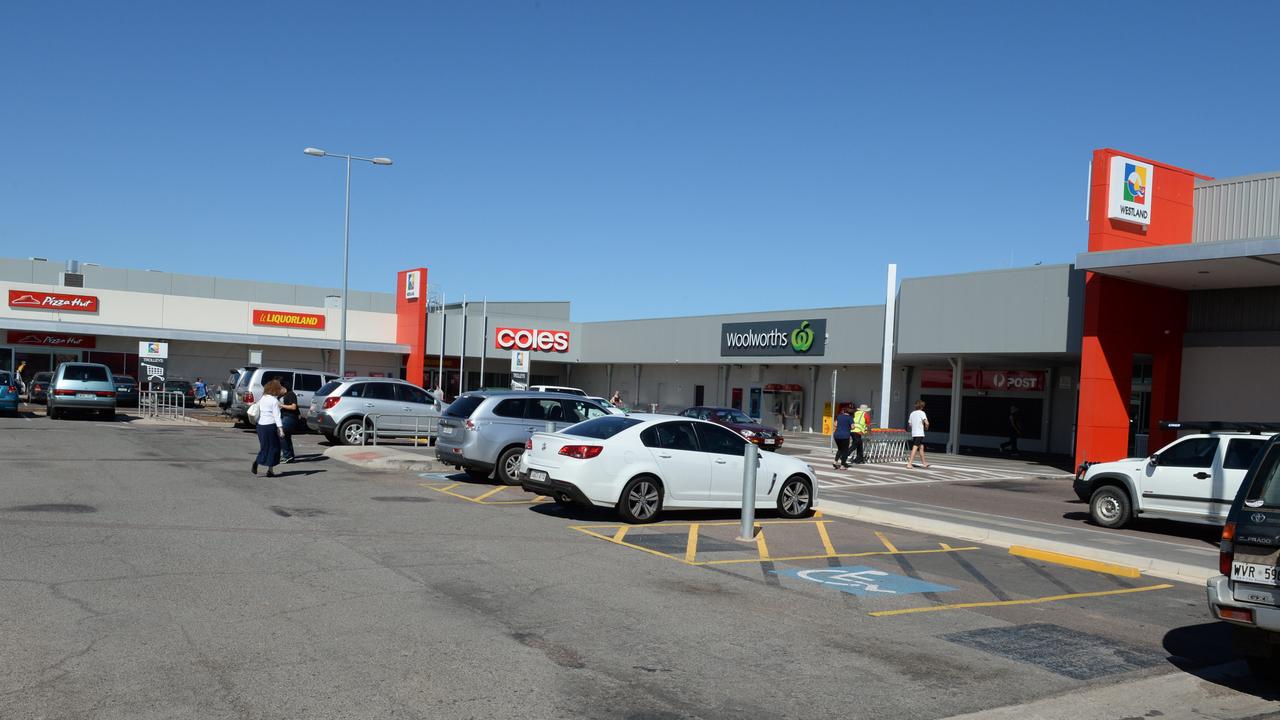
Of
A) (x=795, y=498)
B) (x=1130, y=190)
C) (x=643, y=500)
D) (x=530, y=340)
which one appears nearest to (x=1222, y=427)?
(x=795, y=498)

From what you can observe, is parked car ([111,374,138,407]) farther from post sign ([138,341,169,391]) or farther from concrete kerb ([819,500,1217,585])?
concrete kerb ([819,500,1217,585])

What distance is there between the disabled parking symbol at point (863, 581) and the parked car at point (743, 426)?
1702 centimetres

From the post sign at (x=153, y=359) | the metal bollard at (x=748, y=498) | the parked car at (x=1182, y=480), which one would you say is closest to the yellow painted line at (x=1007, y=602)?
the metal bollard at (x=748, y=498)

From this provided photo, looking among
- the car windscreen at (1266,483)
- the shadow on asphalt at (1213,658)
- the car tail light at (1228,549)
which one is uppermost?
the car windscreen at (1266,483)

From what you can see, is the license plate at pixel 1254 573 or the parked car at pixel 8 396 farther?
the parked car at pixel 8 396

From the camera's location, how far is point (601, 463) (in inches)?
521

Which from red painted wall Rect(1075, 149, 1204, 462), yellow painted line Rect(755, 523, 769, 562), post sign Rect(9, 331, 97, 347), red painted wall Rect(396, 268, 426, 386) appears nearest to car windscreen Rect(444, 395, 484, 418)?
yellow painted line Rect(755, 523, 769, 562)

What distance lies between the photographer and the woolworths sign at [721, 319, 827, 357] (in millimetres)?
40750

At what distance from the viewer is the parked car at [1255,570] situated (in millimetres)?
6609

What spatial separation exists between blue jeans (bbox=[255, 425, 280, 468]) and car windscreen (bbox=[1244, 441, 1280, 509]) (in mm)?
14353

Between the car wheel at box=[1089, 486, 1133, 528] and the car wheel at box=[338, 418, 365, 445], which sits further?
the car wheel at box=[338, 418, 365, 445]

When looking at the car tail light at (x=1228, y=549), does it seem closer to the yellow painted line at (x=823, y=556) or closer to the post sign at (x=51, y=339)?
the yellow painted line at (x=823, y=556)

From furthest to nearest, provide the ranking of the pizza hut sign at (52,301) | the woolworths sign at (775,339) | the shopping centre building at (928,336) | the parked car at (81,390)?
the pizza hut sign at (52,301) → the woolworths sign at (775,339) → the parked car at (81,390) → the shopping centre building at (928,336)

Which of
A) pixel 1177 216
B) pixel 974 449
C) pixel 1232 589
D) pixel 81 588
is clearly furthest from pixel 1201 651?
pixel 974 449
